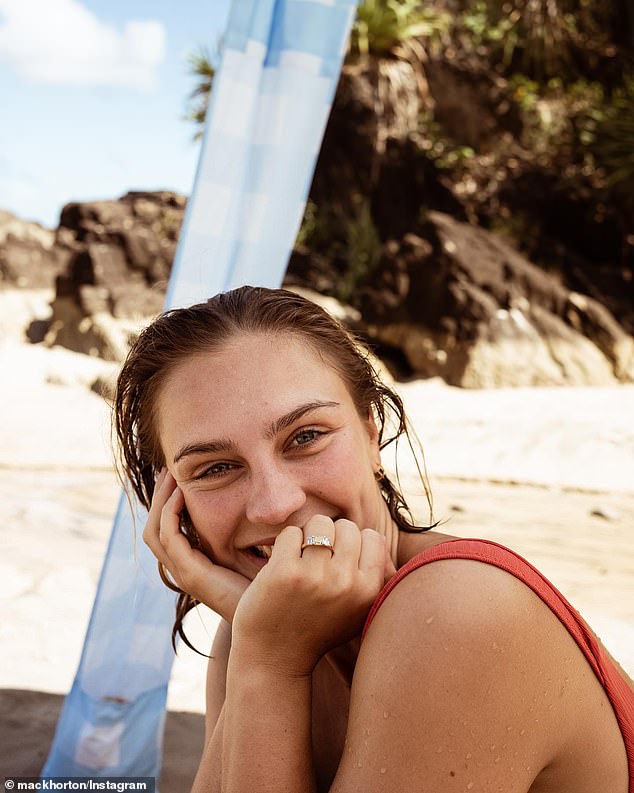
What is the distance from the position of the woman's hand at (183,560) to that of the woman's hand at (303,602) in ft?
0.77

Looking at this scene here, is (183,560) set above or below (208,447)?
below

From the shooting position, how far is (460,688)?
102cm

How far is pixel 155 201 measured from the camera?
15.6m

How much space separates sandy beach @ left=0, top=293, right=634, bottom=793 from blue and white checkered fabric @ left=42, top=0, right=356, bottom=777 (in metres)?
0.32

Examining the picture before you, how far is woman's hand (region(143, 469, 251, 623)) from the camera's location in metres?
1.52

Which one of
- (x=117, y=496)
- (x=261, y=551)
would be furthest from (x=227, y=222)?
(x=117, y=496)

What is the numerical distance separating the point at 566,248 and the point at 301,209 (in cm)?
1078

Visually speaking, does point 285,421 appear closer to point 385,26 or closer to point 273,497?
point 273,497

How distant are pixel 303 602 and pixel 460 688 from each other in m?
0.30

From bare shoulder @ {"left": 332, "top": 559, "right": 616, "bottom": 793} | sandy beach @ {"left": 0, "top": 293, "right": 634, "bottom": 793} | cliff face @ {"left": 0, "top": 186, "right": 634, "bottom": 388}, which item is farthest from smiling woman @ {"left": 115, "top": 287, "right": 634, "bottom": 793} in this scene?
cliff face @ {"left": 0, "top": 186, "right": 634, "bottom": 388}

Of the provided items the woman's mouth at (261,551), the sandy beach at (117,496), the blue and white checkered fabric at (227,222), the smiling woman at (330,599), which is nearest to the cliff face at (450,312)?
the sandy beach at (117,496)

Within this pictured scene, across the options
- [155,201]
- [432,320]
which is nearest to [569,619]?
[432,320]

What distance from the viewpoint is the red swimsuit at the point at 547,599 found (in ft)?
3.63

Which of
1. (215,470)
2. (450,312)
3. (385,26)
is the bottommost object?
(450,312)
